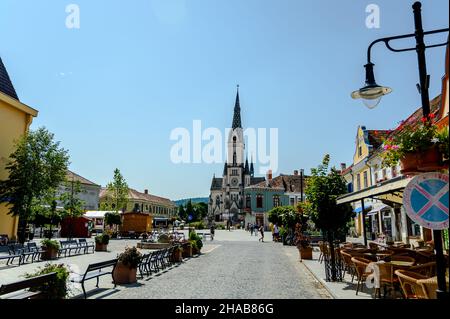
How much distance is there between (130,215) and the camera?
130 feet

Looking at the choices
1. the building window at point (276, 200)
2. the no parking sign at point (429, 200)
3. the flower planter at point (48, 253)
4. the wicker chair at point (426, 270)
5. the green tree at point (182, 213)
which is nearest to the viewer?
the no parking sign at point (429, 200)

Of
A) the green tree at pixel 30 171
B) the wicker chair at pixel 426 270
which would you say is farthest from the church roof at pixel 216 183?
the wicker chair at pixel 426 270

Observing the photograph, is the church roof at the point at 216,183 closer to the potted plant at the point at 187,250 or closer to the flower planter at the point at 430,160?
the potted plant at the point at 187,250

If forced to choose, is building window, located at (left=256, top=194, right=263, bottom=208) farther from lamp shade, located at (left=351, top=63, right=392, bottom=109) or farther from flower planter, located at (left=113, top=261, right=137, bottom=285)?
lamp shade, located at (left=351, top=63, right=392, bottom=109)

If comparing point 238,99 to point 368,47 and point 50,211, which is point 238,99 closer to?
point 50,211

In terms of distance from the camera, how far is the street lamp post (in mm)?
3984

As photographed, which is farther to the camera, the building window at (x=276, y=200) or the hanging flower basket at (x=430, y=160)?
the building window at (x=276, y=200)

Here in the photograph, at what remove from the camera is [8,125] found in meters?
26.0

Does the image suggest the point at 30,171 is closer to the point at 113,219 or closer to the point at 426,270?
the point at 113,219

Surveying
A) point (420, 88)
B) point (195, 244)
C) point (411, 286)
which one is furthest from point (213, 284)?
point (195, 244)

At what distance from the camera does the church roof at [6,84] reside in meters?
26.2

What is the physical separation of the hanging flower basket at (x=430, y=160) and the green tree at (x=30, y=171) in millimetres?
25702

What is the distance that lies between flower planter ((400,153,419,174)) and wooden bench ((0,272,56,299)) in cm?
641

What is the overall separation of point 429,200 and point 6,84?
30077 millimetres
